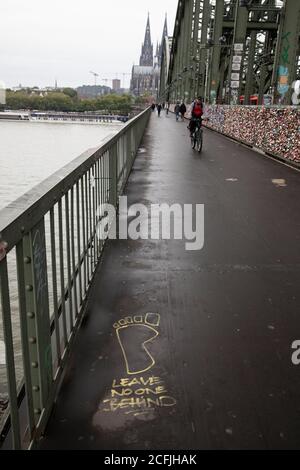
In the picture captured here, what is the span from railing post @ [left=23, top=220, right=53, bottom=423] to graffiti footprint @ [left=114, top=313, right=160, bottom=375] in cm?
66

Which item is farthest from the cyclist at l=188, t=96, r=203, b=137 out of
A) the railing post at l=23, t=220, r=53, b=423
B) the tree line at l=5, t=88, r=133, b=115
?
the tree line at l=5, t=88, r=133, b=115

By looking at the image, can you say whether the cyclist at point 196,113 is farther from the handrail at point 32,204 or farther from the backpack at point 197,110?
the handrail at point 32,204

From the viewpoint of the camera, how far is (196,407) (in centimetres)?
254

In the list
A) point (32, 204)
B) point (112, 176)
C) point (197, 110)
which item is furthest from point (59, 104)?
point (32, 204)

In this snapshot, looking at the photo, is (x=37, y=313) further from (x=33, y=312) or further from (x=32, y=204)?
(x=32, y=204)

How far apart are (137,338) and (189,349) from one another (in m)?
0.38

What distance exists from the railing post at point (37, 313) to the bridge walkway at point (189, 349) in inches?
8.4

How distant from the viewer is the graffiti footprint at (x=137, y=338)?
2932 mm

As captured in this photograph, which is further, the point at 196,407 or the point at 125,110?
the point at 125,110

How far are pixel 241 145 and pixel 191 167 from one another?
23.8 feet

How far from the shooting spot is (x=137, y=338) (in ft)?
10.6

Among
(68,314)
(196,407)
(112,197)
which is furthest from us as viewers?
(112,197)

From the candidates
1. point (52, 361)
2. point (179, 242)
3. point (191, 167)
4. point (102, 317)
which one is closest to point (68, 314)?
point (102, 317)
